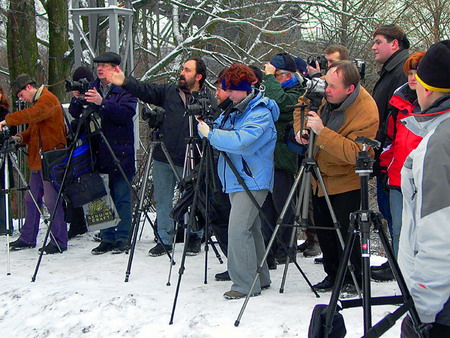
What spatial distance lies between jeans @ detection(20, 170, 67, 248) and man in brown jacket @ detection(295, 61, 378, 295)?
319 cm

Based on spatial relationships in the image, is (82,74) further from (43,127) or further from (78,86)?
(78,86)

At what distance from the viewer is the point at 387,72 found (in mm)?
5125

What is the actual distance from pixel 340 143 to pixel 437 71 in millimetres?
1926

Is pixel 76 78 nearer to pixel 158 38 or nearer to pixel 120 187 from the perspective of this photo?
pixel 120 187

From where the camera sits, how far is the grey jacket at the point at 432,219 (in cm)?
212

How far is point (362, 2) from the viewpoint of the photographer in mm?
14859

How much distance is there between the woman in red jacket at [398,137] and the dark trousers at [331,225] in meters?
0.30

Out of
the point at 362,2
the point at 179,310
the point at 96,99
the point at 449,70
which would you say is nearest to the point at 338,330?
the point at 449,70

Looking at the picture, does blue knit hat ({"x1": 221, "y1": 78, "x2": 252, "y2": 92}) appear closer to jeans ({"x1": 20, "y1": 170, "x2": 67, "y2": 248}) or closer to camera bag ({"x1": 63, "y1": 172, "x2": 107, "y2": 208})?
camera bag ({"x1": 63, "y1": 172, "x2": 107, "y2": 208})

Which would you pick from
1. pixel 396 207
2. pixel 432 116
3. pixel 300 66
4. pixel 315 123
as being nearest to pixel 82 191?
pixel 300 66

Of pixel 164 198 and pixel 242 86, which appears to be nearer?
pixel 242 86

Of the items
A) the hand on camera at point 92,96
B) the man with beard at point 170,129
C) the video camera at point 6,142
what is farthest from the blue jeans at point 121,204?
the video camera at point 6,142

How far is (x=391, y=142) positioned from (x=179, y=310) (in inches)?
84.1

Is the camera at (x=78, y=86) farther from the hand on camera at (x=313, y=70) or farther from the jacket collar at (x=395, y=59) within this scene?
the jacket collar at (x=395, y=59)
